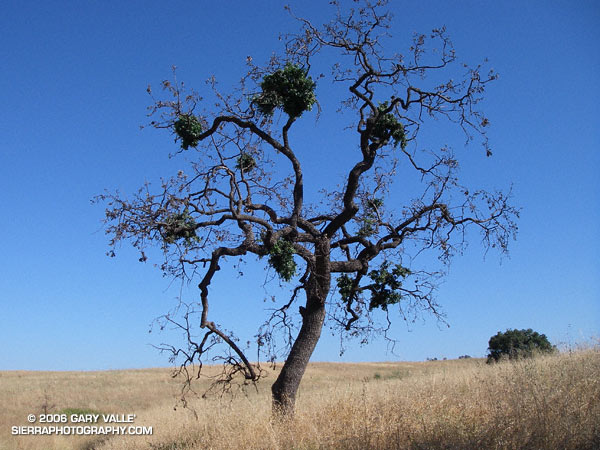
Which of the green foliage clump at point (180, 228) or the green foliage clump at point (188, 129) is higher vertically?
the green foliage clump at point (188, 129)

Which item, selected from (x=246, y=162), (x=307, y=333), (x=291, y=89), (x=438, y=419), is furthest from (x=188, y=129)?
(x=438, y=419)

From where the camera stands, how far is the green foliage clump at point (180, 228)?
10492 millimetres

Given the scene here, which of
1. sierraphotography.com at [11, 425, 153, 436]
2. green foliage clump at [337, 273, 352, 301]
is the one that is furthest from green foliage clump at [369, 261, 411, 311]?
sierraphotography.com at [11, 425, 153, 436]

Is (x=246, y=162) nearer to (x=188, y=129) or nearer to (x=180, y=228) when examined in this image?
(x=188, y=129)

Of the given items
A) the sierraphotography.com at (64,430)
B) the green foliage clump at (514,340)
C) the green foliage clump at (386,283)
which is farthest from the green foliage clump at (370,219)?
the green foliage clump at (514,340)

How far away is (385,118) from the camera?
491 inches

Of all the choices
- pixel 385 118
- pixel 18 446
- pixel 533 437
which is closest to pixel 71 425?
pixel 18 446

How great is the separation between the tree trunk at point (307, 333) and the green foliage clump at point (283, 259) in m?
0.88

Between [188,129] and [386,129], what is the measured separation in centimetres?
455

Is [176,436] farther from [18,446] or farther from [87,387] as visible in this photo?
[87,387]

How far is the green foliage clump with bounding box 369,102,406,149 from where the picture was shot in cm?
1246

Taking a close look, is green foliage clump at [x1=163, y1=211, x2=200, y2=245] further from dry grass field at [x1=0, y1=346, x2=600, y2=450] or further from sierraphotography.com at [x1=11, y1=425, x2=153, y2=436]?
sierraphotography.com at [x1=11, y1=425, x2=153, y2=436]

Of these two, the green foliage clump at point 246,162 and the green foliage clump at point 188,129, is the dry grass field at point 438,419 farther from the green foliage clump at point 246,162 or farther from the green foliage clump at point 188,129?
the green foliage clump at point 188,129

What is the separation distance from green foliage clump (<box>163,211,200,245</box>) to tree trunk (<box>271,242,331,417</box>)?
2.63 m
